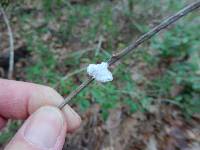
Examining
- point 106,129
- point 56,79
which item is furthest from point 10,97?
point 106,129

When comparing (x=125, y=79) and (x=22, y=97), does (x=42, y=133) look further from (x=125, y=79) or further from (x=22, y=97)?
(x=125, y=79)

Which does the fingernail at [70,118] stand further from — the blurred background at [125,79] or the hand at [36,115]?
the blurred background at [125,79]

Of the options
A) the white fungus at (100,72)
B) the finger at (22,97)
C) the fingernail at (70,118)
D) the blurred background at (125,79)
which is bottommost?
the blurred background at (125,79)

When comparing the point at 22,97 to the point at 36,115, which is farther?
the point at 22,97

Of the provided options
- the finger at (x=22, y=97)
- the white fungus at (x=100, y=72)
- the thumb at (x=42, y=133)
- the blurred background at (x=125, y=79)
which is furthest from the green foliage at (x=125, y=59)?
the white fungus at (x=100, y=72)

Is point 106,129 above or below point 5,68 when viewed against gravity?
below

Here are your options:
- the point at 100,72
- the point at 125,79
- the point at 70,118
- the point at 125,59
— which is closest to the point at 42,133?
the point at 70,118

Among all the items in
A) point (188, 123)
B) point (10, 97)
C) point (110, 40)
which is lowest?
point (188, 123)

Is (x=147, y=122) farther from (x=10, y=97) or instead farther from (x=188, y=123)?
(x=10, y=97)
